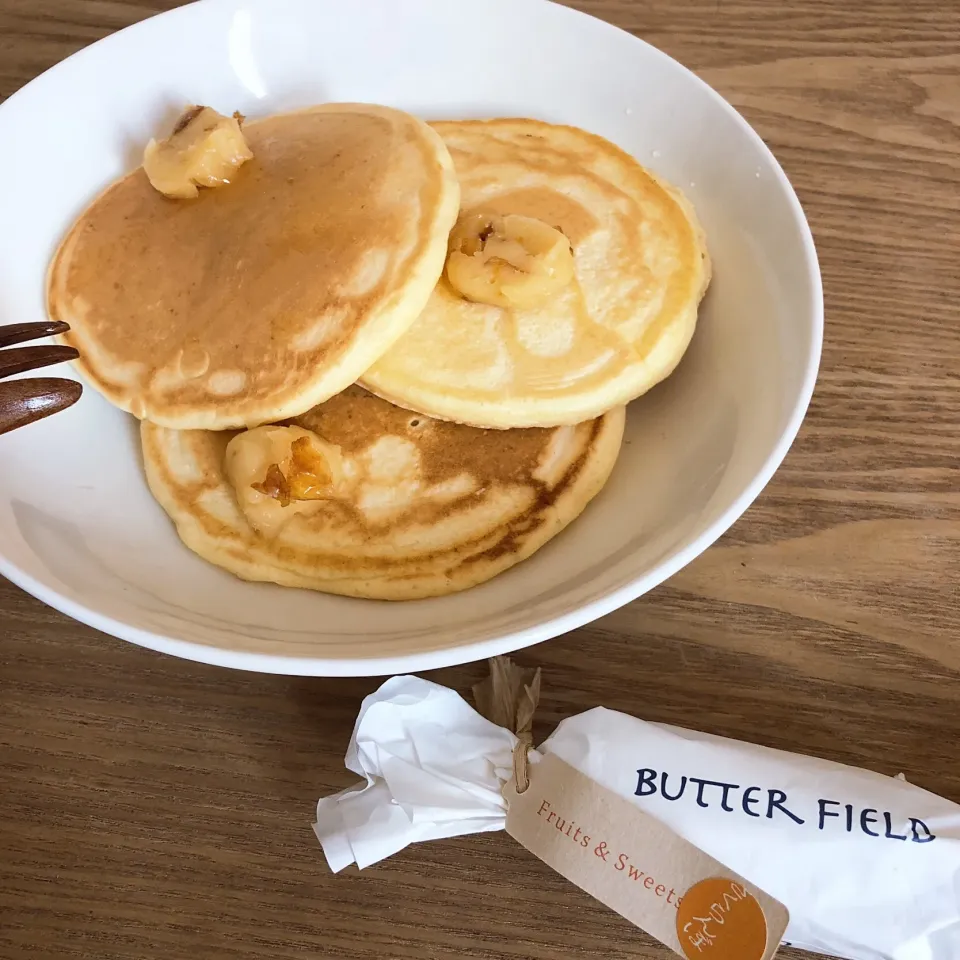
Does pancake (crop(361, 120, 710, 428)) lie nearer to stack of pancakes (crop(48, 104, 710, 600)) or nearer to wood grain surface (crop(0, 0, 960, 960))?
stack of pancakes (crop(48, 104, 710, 600))

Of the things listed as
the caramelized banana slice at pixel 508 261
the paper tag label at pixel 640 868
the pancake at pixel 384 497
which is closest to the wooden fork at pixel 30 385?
the pancake at pixel 384 497

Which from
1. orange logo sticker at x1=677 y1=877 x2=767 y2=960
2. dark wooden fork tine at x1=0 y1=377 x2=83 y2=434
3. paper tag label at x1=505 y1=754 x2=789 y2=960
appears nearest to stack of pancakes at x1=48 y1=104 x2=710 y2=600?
dark wooden fork tine at x1=0 y1=377 x2=83 y2=434

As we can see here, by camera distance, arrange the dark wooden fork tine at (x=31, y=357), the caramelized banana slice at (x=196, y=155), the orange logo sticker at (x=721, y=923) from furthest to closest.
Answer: the caramelized banana slice at (x=196, y=155) → the dark wooden fork tine at (x=31, y=357) → the orange logo sticker at (x=721, y=923)

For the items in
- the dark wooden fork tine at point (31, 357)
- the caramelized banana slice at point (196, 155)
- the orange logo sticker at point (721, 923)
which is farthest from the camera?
the caramelized banana slice at point (196, 155)

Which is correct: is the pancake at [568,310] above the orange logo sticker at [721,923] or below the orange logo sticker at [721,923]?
above

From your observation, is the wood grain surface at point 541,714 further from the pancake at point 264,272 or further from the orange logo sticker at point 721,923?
the pancake at point 264,272

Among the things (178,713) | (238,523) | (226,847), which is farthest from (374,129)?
(226,847)
